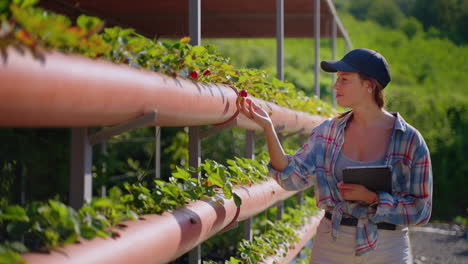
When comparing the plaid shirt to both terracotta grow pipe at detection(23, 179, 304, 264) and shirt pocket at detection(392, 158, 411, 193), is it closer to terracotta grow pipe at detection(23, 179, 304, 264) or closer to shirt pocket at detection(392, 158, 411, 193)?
shirt pocket at detection(392, 158, 411, 193)

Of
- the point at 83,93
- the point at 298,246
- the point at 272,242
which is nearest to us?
the point at 83,93

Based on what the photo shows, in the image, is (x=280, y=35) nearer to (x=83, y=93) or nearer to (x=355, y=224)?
(x=355, y=224)

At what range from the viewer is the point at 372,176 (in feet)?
8.02

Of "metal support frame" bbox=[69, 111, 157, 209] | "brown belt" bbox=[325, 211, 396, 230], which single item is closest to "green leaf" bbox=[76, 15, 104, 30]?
"metal support frame" bbox=[69, 111, 157, 209]

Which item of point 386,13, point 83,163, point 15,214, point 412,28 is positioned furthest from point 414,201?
point 386,13

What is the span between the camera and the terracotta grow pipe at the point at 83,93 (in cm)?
121

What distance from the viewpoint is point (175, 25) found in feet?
23.6

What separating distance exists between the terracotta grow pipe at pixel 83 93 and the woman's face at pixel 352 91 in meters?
0.77

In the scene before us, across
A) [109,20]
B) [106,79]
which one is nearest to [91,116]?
[106,79]

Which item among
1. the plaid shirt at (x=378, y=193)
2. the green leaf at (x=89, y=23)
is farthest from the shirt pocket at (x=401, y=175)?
the green leaf at (x=89, y=23)

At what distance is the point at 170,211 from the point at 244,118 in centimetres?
94

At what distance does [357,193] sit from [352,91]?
1.45 ft

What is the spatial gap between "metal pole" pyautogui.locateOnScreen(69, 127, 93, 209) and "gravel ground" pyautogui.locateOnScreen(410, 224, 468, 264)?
6360mm

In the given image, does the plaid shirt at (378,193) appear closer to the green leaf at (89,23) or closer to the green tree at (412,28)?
the green leaf at (89,23)
